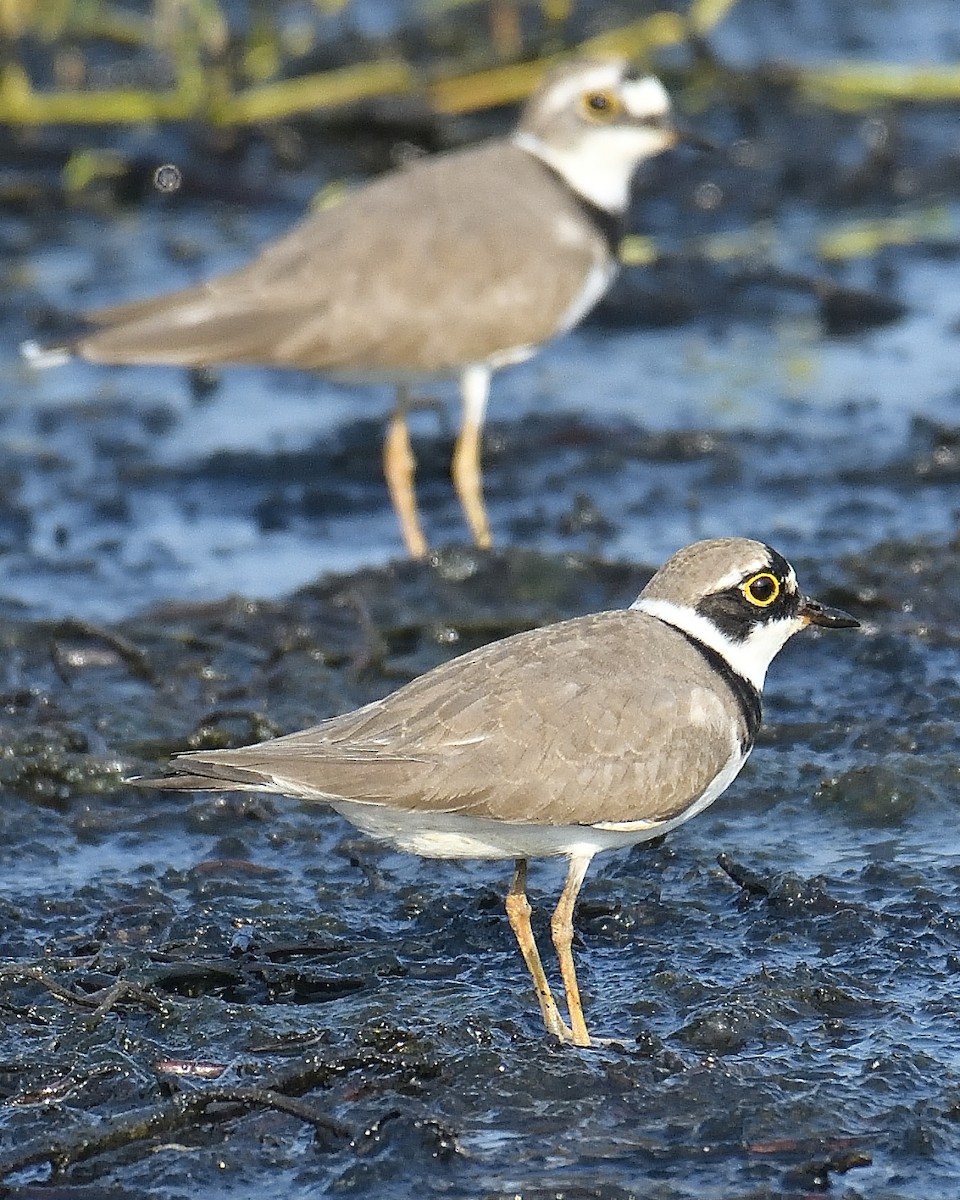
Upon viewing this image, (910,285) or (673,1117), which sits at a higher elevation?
(673,1117)

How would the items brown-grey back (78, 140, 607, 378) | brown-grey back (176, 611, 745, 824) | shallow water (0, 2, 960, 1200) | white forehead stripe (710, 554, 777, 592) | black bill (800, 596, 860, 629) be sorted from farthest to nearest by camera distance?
brown-grey back (78, 140, 607, 378) < black bill (800, 596, 860, 629) < white forehead stripe (710, 554, 777, 592) < brown-grey back (176, 611, 745, 824) < shallow water (0, 2, 960, 1200)

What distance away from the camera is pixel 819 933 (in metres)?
5.31

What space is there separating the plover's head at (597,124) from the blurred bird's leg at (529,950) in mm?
4352

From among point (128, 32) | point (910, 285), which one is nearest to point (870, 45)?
point (910, 285)

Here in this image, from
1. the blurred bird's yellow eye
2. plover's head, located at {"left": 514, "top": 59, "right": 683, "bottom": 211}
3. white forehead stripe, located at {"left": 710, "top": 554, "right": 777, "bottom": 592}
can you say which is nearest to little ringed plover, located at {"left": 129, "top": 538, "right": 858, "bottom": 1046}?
white forehead stripe, located at {"left": 710, "top": 554, "right": 777, "bottom": 592}

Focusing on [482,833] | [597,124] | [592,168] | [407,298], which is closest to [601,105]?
[597,124]

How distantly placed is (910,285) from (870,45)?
3.33 metres

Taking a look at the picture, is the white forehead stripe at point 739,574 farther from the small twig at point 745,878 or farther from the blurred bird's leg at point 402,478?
the blurred bird's leg at point 402,478

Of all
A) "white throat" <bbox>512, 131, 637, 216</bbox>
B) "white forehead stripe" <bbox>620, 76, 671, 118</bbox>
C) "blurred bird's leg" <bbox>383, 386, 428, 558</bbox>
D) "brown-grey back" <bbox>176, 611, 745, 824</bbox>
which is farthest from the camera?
"white forehead stripe" <bbox>620, 76, 671, 118</bbox>

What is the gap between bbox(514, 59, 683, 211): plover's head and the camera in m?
8.87

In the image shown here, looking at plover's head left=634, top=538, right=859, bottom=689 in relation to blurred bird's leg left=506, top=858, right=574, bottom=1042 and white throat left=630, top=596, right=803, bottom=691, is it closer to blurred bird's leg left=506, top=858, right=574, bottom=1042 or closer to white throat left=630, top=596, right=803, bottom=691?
white throat left=630, top=596, right=803, bottom=691

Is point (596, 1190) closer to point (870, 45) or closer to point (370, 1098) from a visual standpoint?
point (370, 1098)

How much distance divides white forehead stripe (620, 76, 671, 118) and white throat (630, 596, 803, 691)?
4099 mm

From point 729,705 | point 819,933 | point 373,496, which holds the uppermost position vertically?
point 729,705
